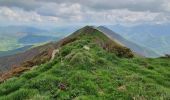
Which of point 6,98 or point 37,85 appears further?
point 37,85

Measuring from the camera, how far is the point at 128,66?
32.5 m

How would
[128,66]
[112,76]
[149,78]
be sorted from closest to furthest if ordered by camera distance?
[112,76]
[149,78]
[128,66]

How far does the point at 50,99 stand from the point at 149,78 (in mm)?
11400

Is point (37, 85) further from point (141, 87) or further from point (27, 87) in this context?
point (141, 87)

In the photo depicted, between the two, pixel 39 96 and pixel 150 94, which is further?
pixel 150 94

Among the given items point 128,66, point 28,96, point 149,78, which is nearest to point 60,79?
point 28,96

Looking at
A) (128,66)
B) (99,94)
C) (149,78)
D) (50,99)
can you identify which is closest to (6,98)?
(50,99)

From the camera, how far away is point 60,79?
23.8 meters

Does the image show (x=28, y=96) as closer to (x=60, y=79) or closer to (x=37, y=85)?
(x=37, y=85)

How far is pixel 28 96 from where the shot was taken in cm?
2062

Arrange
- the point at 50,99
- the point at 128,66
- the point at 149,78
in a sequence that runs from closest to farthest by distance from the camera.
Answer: the point at 50,99
the point at 149,78
the point at 128,66

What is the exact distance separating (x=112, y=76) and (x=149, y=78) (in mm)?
3967

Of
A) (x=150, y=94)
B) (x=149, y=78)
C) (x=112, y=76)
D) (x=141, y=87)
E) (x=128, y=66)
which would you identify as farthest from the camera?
(x=128, y=66)

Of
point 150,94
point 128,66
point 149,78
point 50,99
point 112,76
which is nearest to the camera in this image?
point 50,99
